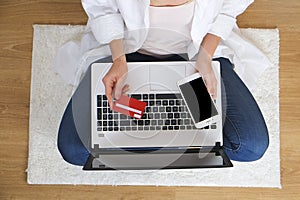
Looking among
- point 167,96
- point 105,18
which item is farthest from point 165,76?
point 105,18

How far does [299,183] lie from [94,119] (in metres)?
0.59

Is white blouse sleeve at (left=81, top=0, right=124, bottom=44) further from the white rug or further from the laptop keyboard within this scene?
the white rug

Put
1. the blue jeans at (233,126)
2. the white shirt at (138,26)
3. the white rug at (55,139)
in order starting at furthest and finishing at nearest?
the white rug at (55,139) → the blue jeans at (233,126) → the white shirt at (138,26)

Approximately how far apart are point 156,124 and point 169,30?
19cm

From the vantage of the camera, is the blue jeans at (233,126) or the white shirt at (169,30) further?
the blue jeans at (233,126)

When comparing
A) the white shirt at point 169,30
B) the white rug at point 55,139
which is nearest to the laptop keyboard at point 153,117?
the white shirt at point 169,30

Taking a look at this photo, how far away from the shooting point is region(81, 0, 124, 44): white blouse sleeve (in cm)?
94

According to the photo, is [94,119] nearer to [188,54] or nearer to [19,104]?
[188,54]

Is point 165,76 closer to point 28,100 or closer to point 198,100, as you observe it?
point 198,100

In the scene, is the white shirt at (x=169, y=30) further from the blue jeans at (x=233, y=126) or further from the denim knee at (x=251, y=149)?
the denim knee at (x=251, y=149)

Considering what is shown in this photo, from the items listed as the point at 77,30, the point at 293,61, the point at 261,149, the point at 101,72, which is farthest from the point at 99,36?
the point at 293,61

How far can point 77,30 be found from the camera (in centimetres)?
127

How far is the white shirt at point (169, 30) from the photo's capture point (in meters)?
0.92

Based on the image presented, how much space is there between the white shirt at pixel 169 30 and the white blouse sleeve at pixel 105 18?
0.21 feet
